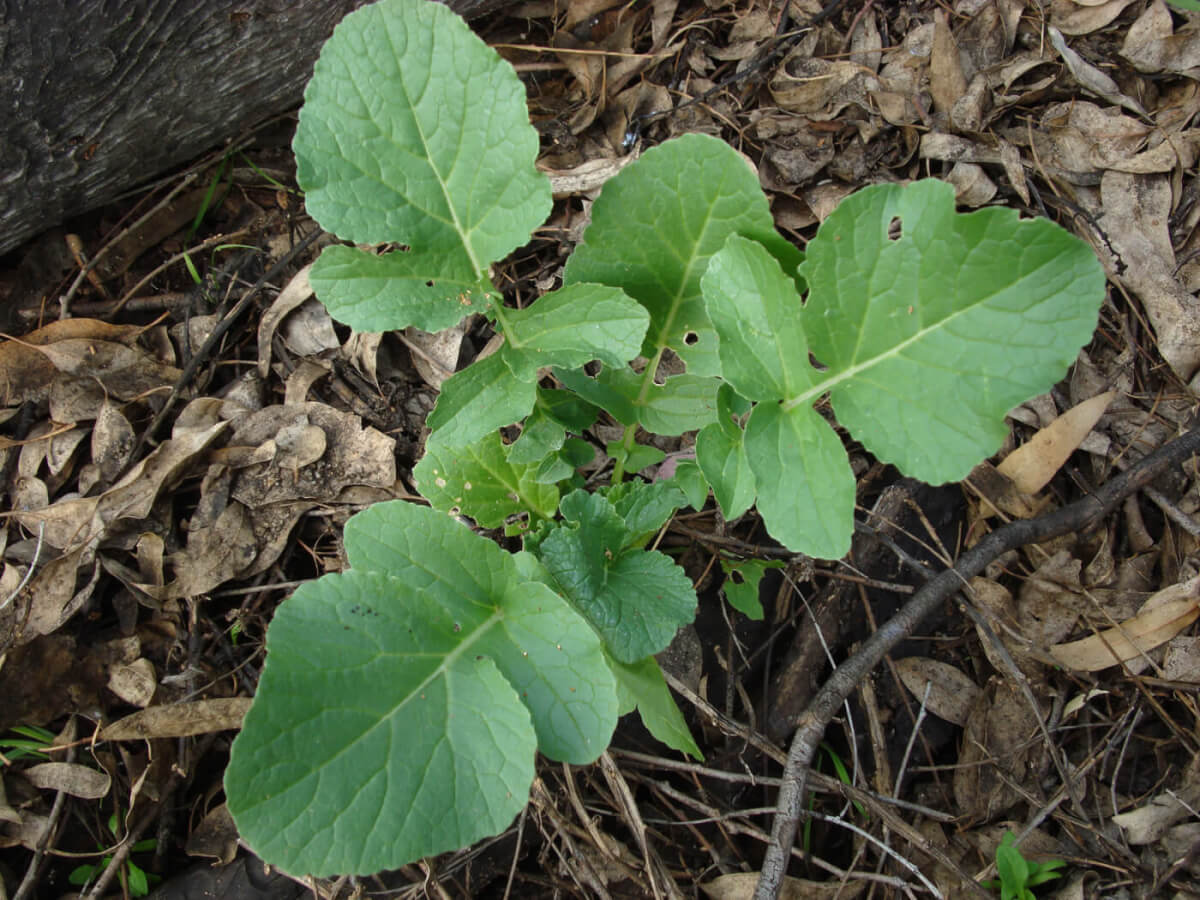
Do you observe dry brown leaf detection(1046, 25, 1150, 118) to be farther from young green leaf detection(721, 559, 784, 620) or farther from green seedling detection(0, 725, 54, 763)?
green seedling detection(0, 725, 54, 763)

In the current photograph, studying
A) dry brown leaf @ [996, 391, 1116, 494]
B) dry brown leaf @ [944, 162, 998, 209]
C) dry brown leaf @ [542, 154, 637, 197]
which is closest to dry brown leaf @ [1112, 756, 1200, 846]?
dry brown leaf @ [996, 391, 1116, 494]

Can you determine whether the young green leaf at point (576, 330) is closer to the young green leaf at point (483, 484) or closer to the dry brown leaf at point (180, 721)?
the young green leaf at point (483, 484)

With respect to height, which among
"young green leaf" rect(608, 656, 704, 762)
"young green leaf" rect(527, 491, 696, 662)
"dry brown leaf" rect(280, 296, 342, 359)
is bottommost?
"young green leaf" rect(608, 656, 704, 762)

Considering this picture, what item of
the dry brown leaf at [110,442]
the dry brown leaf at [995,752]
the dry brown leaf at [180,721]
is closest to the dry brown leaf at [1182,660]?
the dry brown leaf at [995,752]

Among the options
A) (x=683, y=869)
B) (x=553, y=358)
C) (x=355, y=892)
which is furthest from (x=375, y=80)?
(x=683, y=869)

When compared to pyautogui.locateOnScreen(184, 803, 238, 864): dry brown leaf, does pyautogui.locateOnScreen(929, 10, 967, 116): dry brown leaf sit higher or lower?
higher

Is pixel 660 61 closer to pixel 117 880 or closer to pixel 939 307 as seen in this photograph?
pixel 939 307

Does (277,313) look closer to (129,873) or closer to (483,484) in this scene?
(483,484)
